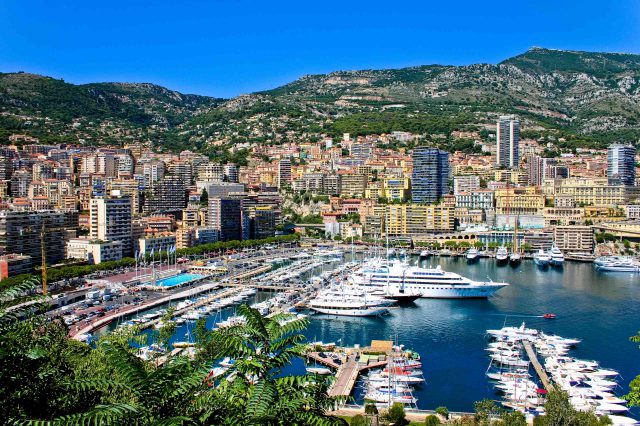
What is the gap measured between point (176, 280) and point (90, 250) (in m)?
4.94

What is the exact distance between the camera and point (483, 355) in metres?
16.1

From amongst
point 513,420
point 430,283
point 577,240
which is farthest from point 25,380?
point 577,240

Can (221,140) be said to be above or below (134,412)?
above

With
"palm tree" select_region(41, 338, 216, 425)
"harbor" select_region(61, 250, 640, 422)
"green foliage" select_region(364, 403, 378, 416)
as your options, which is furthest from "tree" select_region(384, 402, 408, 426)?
"palm tree" select_region(41, 338, 216, 425)

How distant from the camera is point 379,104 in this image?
7856 centimetres

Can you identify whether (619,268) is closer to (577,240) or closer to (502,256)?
(577,240)

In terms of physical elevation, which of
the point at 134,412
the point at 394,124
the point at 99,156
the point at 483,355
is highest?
the point at 394,124

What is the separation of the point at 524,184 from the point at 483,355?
128 ft

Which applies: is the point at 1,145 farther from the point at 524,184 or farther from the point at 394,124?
the point at 524,184

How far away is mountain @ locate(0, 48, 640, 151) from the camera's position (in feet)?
220

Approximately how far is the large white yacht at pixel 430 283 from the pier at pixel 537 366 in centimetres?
696

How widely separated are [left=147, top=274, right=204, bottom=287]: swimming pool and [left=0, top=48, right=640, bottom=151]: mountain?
37.9 meters

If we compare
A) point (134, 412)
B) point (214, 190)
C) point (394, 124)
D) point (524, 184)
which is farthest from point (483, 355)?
point (394, 124)

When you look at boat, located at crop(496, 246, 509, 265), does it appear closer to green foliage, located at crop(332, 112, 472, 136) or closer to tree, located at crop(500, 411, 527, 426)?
tree, located at crop(500, 411, 527, 426)
